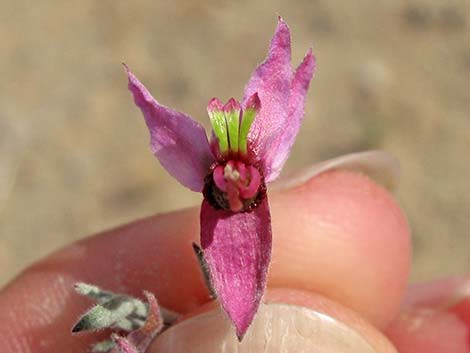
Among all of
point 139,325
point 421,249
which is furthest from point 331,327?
point 421,249

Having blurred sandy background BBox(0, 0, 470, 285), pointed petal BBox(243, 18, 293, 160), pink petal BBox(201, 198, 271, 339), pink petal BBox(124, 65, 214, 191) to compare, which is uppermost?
blurred sandy background BBox(0, 0, 470, 285)

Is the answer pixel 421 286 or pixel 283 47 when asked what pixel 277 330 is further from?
pixel 421 286

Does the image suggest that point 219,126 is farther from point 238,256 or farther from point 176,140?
point 238,256

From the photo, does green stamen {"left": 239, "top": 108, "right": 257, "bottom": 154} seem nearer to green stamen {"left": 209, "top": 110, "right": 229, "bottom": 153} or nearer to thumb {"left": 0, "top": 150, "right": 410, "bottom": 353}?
green stamen {"left": 209, "top": 110, "right": 229, "bottom": 153}

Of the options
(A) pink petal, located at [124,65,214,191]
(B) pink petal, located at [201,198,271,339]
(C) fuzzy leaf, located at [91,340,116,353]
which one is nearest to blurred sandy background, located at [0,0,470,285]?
(C) fuzzy leaf, located at [91,340,116,353]

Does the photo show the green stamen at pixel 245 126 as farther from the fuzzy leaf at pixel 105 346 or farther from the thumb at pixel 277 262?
the thumb at pixel 277 262

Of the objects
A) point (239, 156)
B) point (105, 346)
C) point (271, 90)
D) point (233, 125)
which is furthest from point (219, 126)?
point (105, 346)
